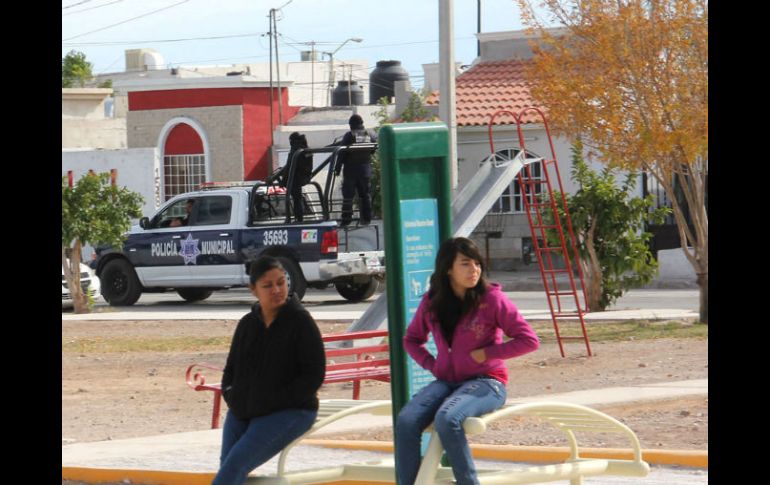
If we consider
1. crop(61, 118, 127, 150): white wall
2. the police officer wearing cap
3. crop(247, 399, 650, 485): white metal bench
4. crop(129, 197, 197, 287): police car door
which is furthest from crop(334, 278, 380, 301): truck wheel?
crop(61, 118, 127, 150): white wall

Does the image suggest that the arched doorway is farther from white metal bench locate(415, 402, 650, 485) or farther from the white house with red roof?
white metal bench locate(415, 402, 650, 485)

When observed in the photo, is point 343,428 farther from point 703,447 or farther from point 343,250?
point 343,250

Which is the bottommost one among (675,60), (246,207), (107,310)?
(107,310)

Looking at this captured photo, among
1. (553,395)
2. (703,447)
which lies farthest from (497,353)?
(553,395)

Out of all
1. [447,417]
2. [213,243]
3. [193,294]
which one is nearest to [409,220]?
[447,417]

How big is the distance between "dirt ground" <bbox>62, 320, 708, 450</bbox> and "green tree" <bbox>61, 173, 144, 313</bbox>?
13.3ft

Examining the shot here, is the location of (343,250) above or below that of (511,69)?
below

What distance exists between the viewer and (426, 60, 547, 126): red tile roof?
32750mm

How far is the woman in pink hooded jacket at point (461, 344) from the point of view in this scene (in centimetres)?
705

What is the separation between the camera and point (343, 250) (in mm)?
23891

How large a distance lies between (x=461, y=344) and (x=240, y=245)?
17.3 meters

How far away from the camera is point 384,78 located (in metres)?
54.7

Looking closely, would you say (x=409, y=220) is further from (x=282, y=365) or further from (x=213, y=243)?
(x=213, y=243)

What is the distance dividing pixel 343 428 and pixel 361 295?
46.9 feet
